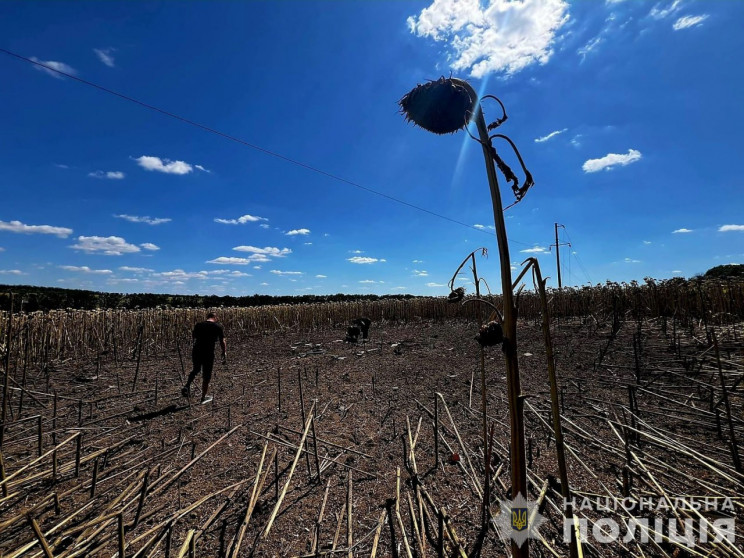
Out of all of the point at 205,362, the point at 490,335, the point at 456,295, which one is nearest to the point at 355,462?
the point at 456,295

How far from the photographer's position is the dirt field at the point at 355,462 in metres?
2.80

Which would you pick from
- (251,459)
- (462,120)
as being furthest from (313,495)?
(462,120)

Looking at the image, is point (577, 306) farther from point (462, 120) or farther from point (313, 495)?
point (462, 120)

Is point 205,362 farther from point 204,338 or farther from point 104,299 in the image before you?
point 104,299

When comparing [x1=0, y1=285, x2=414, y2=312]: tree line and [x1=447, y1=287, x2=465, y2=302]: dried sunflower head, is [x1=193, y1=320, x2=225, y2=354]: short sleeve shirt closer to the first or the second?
[x1=447, y1=287, x2=465, y2=302]: dried sunflower head

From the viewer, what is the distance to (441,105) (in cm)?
115

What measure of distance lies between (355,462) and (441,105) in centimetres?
426

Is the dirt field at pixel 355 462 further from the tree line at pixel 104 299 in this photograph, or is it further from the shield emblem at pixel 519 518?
the tree line at pixel 104 299

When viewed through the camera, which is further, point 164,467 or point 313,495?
point 164,467

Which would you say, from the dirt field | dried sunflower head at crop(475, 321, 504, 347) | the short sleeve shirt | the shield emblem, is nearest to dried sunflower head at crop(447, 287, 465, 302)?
dried sunflower head at crop(475, 321, 504, 347)

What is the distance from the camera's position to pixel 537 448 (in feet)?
13.6

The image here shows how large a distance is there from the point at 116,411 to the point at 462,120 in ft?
27.0

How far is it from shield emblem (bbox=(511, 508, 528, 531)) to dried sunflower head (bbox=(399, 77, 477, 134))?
1.24 m

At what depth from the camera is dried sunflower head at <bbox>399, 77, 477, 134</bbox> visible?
109cm
